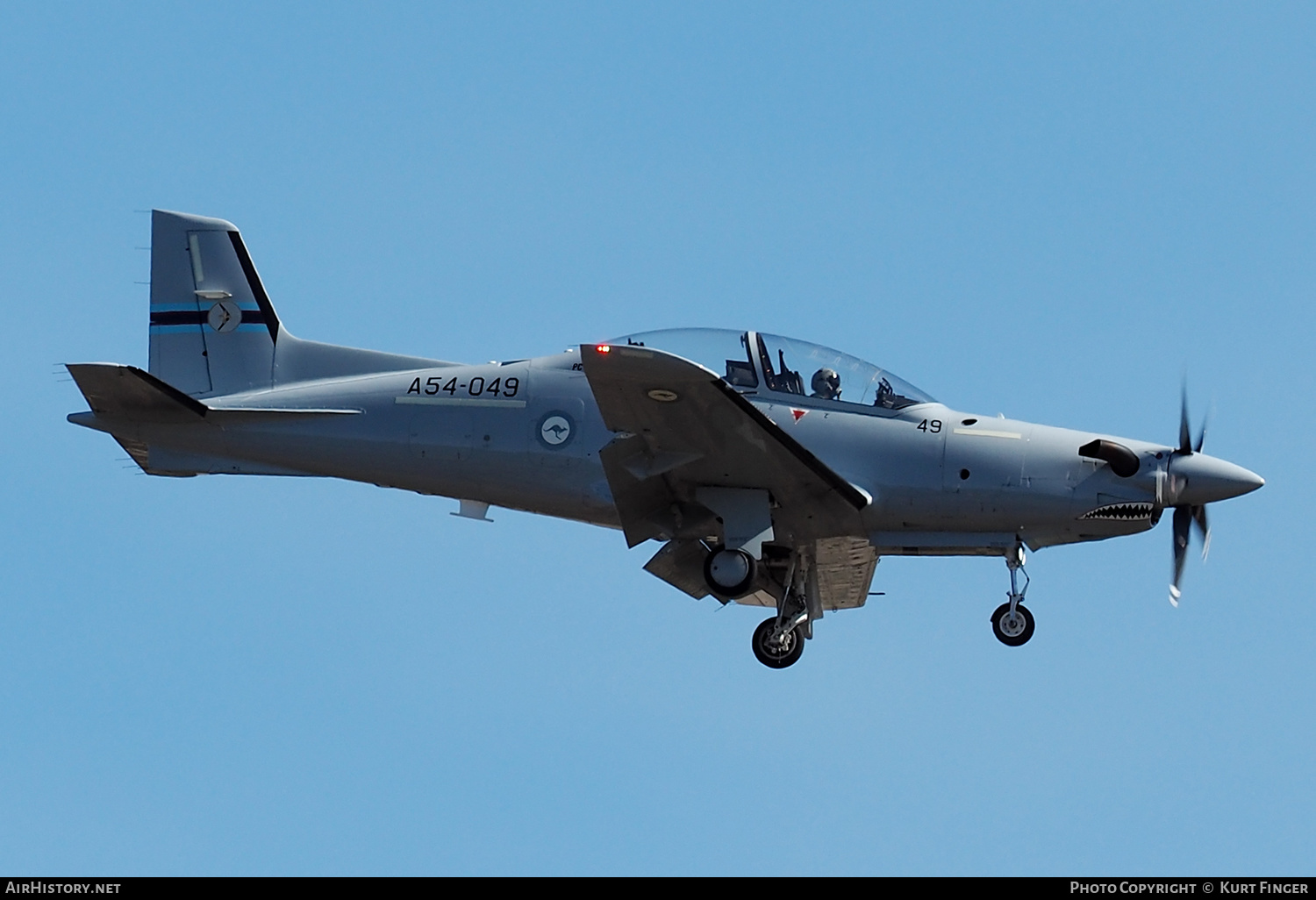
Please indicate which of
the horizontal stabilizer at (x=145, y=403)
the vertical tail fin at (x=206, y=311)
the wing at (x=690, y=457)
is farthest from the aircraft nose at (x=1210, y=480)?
the vertical tail fin at (x=206, y=311)

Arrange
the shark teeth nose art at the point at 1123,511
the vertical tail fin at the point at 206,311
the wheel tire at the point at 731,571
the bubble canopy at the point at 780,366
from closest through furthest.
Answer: the wheel tire at the point at 731,571 → the shark teeth nose art at the point at 1123,511 → the bubble canopy at the point at 780,366 → the vertical tail fin at the point at 206,311

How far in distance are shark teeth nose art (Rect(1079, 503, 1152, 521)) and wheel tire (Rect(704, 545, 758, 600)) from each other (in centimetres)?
376

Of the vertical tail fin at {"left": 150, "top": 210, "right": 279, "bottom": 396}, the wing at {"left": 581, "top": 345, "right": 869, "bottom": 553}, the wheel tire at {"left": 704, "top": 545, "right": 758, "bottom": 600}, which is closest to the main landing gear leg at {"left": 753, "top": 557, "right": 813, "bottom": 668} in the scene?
the wing at {"left": 581, "top": 345, "right": 869, "bottom": 553}

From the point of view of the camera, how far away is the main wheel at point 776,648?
2055 cm

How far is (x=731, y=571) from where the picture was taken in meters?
19.2

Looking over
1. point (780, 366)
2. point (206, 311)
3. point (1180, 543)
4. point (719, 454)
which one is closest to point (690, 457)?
point (719, 454)

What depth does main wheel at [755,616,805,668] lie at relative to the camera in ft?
67.4

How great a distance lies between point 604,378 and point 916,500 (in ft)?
13.7

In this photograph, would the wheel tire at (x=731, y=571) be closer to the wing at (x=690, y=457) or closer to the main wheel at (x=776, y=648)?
the wing at (x=690, y=457)

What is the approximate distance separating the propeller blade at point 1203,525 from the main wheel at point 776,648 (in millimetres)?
4718

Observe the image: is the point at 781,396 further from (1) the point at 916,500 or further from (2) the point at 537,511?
(2) the point at 537,511

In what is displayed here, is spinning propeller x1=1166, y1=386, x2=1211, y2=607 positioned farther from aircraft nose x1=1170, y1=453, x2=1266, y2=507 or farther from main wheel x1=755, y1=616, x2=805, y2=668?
main wheel x1=755, y1=616, x2=805, y2=668
